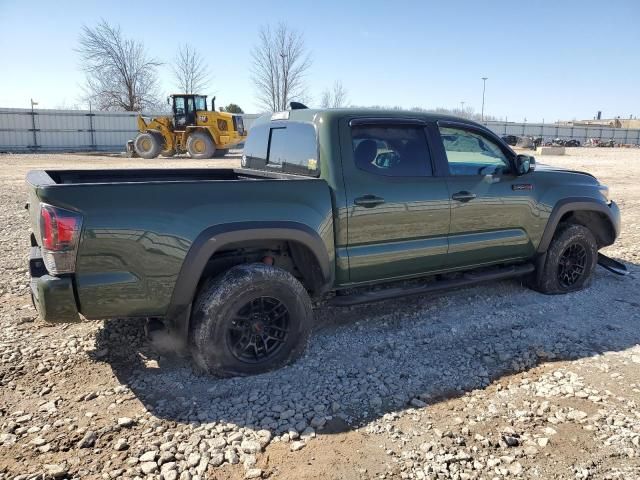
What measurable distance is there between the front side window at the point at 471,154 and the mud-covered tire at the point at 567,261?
105cm

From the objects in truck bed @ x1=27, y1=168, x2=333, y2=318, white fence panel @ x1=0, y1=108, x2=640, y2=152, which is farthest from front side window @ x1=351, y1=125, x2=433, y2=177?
white fence panel @ x1=0, y1=108, x2=640, y2=152

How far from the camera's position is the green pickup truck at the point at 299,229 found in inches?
118

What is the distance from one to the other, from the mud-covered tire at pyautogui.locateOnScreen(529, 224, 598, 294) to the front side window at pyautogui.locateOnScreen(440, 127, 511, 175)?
1055mm

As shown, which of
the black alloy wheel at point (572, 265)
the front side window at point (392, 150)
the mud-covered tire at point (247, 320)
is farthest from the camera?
the black alloy wheel at point (572, 265)

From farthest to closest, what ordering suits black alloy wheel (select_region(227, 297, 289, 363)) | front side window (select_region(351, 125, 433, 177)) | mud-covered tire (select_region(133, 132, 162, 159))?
mud-covered tire (select_region(133, 132, 162, 159))
front side window (select_region(351, 125, 433, 177))
black alloy wheel (select_region(227, 297, 289, 363))

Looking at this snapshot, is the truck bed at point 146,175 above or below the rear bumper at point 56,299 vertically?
above

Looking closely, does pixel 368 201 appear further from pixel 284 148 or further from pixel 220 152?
pixel 220 152

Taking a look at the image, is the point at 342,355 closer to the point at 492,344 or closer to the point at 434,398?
the point at 434,398

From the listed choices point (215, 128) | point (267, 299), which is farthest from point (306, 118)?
point (215, 128)

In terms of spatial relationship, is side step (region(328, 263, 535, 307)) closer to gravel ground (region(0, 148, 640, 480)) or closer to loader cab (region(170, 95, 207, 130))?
gravel ground (region(0, 148, 640, 480))

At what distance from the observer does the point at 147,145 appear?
2359 centimetres

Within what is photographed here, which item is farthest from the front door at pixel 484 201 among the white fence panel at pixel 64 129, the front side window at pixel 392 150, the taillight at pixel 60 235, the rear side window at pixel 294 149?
the white fence panel at pixel 64 129

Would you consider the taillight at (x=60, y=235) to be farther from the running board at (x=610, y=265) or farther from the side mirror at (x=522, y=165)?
the running board at (x=610, y=265)

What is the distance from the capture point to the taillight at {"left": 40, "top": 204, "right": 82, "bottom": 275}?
2.87m
